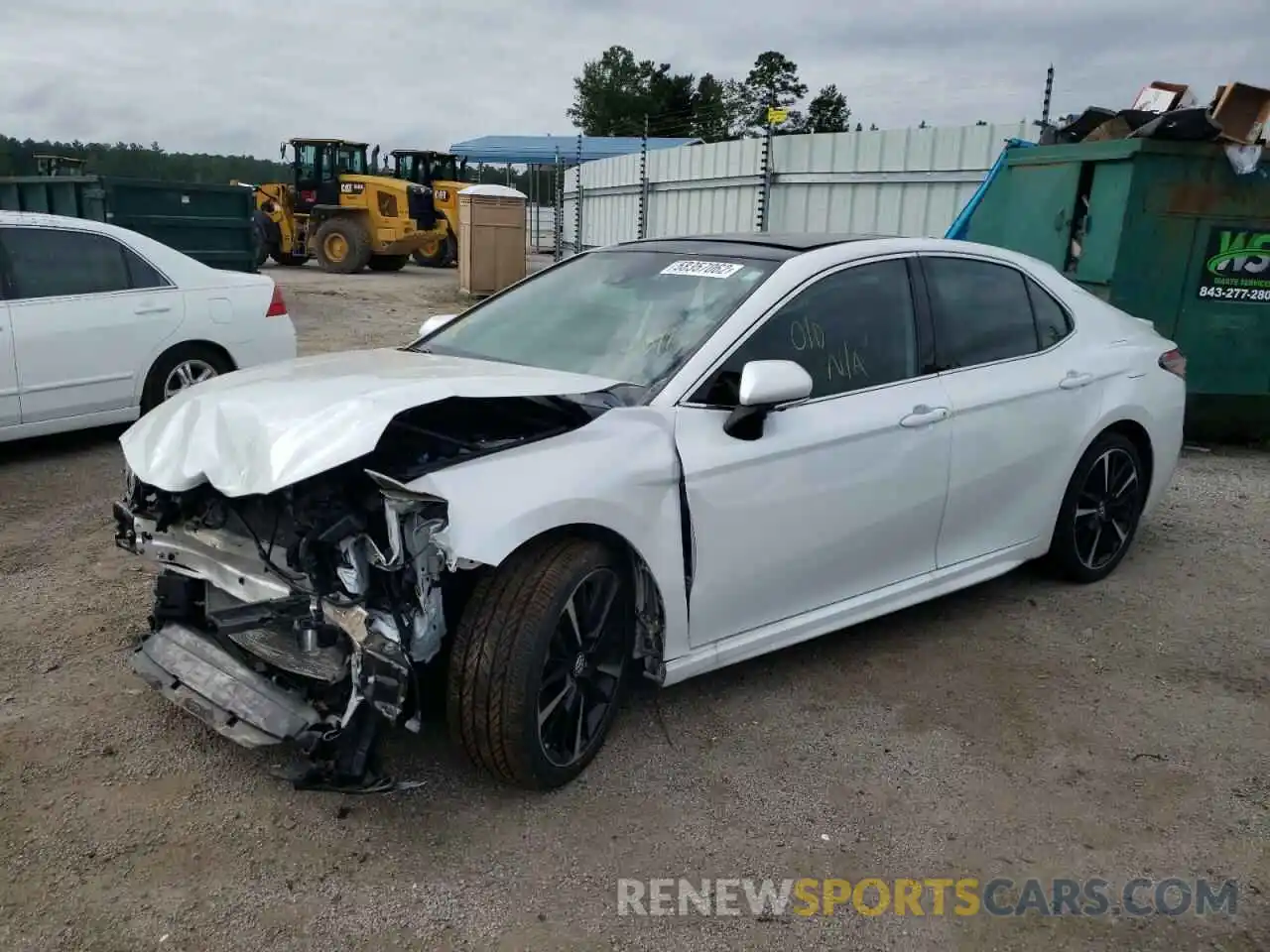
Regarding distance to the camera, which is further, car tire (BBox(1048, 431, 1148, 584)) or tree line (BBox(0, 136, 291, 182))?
tree line (BBox(0, 136, 291, 182))

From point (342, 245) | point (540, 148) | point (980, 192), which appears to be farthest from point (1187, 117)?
point (540, 148)

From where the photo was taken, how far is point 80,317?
20.9ft

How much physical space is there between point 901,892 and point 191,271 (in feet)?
20.5

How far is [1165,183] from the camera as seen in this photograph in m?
6.98

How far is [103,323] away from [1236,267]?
7550mm

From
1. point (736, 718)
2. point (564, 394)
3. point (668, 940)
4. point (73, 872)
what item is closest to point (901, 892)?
point (668, 940)

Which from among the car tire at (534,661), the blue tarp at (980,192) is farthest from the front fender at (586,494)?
the blue tarp at (980,192)

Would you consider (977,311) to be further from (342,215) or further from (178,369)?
(342,215)

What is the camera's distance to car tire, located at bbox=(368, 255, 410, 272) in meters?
23.5

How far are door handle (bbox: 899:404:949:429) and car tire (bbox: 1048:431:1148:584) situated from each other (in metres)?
1.06

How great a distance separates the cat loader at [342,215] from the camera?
74.0 feet

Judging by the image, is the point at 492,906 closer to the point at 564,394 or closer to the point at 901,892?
the point at 901,892

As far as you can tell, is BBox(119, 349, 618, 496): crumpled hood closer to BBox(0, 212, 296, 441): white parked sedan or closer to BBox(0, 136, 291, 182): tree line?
BBox(0, 212, 296, 441): white parked sedan

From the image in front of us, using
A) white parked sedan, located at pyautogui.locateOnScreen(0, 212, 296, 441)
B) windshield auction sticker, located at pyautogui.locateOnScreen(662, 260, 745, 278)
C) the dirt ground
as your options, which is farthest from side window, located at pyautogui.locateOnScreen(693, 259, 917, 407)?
white parked sedan, located at pyautogui.locateOnScreen(0, 212, 296, 441)
